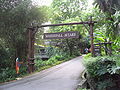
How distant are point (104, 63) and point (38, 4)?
6277 millimetres

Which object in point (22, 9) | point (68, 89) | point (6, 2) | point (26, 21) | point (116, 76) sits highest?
point (6, 2)

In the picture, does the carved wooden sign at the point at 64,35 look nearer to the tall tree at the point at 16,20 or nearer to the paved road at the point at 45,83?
the tall tree at the point at 16,20

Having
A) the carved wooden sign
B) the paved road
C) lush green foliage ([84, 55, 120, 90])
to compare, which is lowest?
the paved road

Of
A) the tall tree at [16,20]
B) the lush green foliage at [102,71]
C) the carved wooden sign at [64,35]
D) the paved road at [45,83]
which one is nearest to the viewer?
the lush green foliage at [102,71]

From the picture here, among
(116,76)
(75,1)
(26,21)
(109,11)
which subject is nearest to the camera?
(116,76)

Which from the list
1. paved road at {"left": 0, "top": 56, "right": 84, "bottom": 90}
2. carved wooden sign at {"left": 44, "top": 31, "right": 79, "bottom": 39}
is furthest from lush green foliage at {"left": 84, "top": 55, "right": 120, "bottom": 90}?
carved wooden sign at {"left": 44, "top": 31, "right": 79, "bottom": 39}

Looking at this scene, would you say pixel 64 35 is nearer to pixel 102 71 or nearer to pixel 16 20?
pixel 102 71

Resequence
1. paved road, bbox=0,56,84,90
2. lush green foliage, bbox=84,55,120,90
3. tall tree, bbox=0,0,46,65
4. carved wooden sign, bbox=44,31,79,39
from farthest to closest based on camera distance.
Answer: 1. tall tree, bbox=0,0,46,65
2. carved wooden sign, bbox=44,31,79,39
3. paved road, bbox=0,56,84,90
4. lush green foliage, bbox=84,55,120,90

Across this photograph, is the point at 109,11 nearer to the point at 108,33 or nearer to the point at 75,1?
Answer: the point at 108,33

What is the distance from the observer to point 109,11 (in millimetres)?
6746

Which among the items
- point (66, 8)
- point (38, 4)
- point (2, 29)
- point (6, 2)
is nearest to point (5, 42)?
point (2, 29)

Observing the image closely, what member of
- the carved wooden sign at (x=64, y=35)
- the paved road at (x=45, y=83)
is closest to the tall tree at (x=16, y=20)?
the carved wooden sign at (x=64, y=35)

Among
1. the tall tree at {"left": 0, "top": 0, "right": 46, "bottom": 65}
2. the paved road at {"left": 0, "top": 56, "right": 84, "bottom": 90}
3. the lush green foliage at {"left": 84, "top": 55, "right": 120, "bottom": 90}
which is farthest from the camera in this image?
the tall tree at {"left": 0, "top": 0, "right": 46, "bottom": 65}

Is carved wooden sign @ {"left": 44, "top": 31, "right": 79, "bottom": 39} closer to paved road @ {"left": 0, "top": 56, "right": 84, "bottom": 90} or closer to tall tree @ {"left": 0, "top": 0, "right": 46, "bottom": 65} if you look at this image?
tall tree @ {"left": 0, "top": 0, "right": 46, "bottom": 65}
